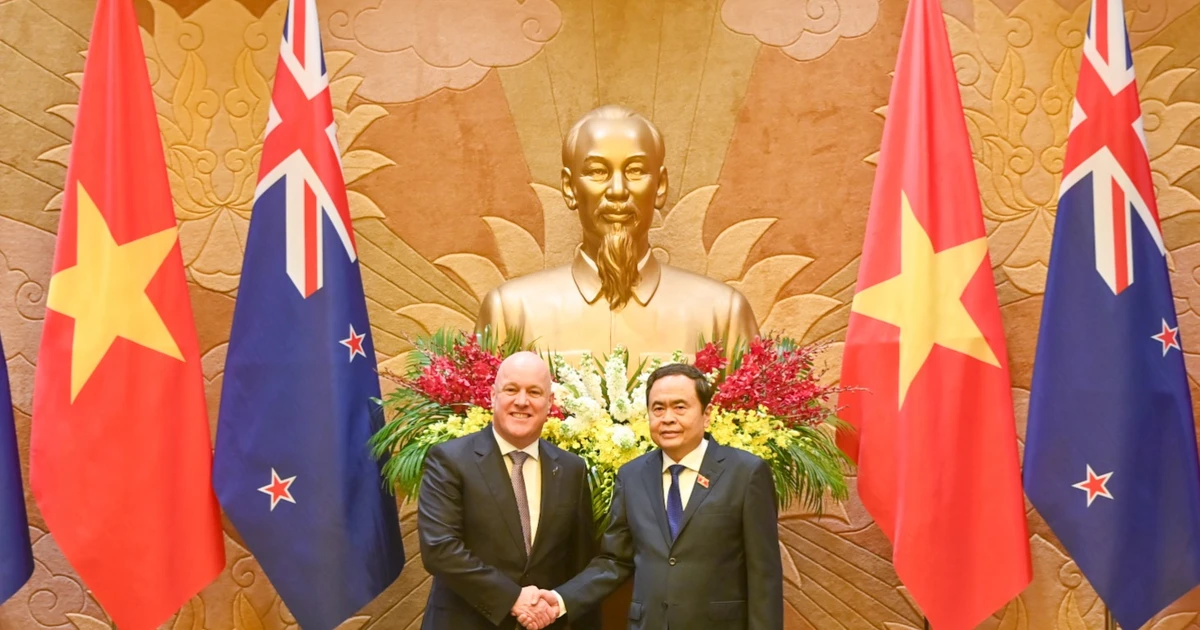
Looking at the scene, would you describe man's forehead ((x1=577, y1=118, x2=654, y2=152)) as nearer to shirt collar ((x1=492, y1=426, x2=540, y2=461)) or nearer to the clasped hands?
shirt collar ((x1=492, y1=426, x2=540, y2=461))

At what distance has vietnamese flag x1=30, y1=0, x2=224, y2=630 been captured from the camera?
395 centimetres

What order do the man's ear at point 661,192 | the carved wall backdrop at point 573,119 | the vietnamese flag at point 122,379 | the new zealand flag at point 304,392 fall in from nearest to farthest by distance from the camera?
1. the vietnamese flag at point 122,379
2. the new zealand flag at point 304,392
3. the man's ear at point 661,192
4. the carved wall backdrop at point 573,119

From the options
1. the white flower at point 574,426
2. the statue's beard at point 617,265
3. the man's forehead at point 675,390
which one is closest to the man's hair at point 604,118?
the statue's beard at point 617,265

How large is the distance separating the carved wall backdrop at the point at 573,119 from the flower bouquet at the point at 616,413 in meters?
1.04

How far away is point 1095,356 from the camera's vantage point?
13.3 feet

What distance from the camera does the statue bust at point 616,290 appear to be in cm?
457

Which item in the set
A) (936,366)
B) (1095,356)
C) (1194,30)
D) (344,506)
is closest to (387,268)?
(344,506)

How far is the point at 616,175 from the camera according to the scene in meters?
4.57

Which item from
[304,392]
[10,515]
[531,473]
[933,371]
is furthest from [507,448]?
[10,515]

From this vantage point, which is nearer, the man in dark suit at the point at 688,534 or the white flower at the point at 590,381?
the man in dark suit at the point at 688,534

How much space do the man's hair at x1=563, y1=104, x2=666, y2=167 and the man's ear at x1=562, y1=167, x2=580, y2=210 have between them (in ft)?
0.12

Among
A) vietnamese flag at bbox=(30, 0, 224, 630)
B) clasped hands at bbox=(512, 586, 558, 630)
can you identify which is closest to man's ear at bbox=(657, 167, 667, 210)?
vietnamese flag at bbox=(30, 0, 224, 630)

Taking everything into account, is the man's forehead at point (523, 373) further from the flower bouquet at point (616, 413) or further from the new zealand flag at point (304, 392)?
the new zealand flag at point (304, 392)

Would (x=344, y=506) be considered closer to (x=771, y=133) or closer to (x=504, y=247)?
(x=504, y=247)
